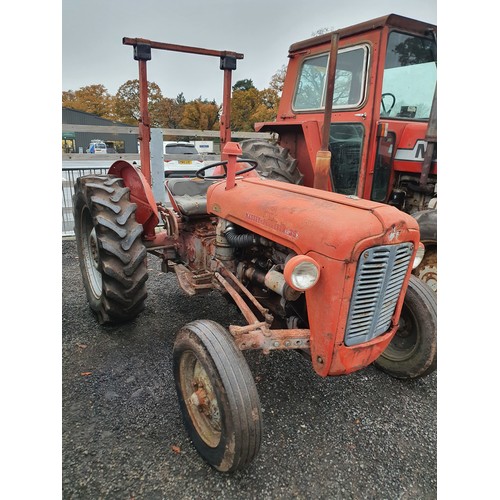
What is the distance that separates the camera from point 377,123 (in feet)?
11.7

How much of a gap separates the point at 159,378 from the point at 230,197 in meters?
1.26

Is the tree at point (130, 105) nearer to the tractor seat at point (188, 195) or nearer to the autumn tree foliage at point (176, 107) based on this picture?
the autumn tree foliage at point (176, 107)

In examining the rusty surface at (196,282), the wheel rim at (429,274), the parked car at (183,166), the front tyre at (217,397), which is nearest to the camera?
the front tyre at (217,397)

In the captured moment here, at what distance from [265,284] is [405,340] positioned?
106 centimetres

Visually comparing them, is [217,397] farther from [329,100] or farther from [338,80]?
[338,80]

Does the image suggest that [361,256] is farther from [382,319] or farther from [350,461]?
[350,461]

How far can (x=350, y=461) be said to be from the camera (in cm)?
195

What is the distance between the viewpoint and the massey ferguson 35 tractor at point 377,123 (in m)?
3.50

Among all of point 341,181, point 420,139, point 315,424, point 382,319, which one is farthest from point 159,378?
point 420,139

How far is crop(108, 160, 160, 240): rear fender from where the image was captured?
300cm

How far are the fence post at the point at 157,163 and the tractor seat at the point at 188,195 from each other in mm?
2371

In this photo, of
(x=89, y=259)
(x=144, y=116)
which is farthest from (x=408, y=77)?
(x=89, y=259)

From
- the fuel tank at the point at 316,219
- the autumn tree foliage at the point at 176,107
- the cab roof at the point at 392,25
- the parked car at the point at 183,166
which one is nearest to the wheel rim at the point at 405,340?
the fuel tank at the point at 316,219

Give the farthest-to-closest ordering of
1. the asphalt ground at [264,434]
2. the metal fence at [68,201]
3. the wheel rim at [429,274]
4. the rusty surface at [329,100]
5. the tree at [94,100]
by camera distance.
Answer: the tree at [94,100] → the metal fence at [68,201] → the wheel rim at [429,274] → the rusty surface at [329,100] → the asphalt ground at [264,434]
